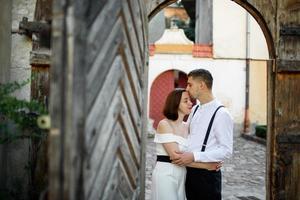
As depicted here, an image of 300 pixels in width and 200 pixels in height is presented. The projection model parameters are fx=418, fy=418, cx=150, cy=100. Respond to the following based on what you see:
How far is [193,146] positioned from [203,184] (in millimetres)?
379

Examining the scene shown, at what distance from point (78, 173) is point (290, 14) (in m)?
3.55

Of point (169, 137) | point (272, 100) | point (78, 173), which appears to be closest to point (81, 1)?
point (78, 173)

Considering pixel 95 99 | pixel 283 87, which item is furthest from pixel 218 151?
pixel 95 99

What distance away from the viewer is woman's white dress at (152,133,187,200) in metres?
4.05

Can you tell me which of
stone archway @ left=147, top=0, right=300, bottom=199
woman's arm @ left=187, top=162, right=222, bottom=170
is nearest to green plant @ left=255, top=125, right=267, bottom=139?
stone archway @ left=147, top=0, right=300, bottom=199

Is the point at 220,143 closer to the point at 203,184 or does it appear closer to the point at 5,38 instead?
the point at 203,184

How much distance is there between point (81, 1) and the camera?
2.16 meters

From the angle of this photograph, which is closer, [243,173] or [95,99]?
[95,99]

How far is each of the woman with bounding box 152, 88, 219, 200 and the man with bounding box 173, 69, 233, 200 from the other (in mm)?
80

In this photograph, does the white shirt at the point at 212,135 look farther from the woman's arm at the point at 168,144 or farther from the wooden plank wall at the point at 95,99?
the wooden plank wall at the point at 95,99

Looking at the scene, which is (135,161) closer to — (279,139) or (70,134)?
(70,134)

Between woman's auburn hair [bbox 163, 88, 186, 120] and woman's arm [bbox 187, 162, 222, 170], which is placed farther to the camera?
woman's auburn hair [bbox 163, 88, 186, 120]

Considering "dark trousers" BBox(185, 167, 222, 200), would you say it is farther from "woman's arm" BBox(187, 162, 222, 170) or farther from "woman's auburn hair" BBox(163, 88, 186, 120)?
"woman's auburn hair" BBox(163, 88, 186, 120)

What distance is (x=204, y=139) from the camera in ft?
13.4
